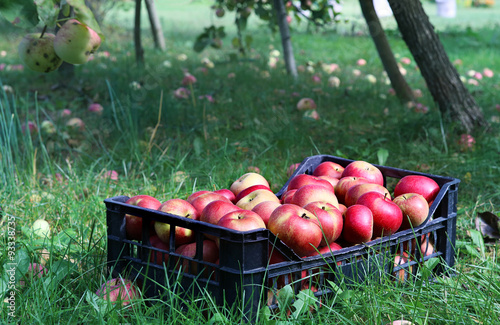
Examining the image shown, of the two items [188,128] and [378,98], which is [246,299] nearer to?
[188,128]

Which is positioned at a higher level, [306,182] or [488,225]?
[306,182]

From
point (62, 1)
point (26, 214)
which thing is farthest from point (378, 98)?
point (62, 1)

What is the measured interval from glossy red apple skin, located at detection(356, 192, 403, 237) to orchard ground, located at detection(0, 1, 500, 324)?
0.18m

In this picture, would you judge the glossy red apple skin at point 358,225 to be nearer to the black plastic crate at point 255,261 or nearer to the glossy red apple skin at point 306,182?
the black plastic crate at point 255,261

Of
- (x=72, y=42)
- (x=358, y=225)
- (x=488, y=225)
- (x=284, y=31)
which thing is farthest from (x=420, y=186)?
(x=284, y=31)

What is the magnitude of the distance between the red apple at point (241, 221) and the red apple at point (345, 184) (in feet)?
1.54

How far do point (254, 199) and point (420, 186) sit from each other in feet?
1.88

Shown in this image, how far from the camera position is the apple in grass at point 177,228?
1.45 meters

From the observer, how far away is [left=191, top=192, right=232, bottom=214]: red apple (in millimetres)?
1579

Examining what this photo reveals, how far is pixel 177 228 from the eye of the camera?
1444 mm

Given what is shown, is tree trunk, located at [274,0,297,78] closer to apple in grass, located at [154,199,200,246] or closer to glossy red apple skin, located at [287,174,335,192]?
glossy red apple skin, located at [287,174,335,192]

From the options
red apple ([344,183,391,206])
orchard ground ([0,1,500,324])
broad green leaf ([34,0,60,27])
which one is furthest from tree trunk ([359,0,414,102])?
broad green leaf ([34,0,60,27])

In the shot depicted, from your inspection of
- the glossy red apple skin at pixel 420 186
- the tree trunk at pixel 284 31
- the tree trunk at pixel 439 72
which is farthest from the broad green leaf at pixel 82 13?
the tree trunk at pixel 284 31

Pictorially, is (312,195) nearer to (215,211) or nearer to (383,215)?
(383,215)
